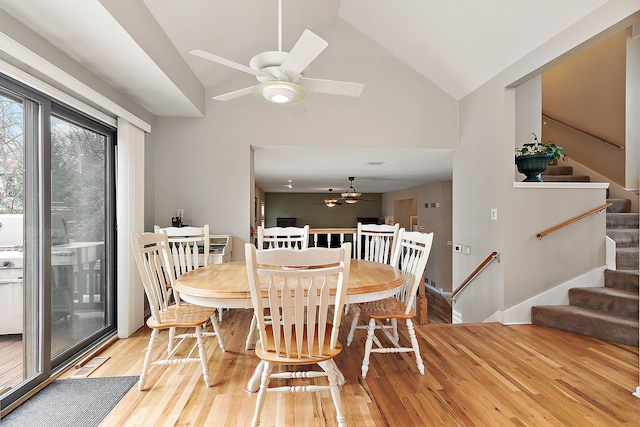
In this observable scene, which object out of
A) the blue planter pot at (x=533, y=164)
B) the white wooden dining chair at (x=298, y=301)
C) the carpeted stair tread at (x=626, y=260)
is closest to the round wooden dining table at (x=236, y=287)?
the white wooden dining chair at (x=298, y=301)

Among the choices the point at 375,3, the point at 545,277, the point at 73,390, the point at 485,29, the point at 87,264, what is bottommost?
the point at 73,390

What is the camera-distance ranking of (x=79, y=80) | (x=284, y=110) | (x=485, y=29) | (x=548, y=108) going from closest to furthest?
1. (x=79, y=80)
2. (x=485, y=29)
3. (x=284, y=110)
4. (x=548, y=108)

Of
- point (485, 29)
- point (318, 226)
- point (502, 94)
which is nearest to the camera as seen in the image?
point (485, 29)

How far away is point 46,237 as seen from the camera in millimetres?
2236

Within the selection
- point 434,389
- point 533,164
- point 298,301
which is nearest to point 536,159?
point 533,164

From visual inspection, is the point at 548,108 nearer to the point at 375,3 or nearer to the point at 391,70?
the point at 391,70

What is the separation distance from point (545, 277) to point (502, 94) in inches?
75.0

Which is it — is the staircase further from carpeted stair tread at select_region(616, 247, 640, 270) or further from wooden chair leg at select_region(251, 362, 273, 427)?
wooden chair leg at select_region(251, 362, 273, 427)

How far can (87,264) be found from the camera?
282 centimetres

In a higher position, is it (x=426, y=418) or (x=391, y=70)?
(x=391, y=70)

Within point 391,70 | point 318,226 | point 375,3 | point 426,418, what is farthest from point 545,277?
point 318,226

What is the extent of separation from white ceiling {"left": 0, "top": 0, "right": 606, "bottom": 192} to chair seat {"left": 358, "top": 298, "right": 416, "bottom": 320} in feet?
7.45

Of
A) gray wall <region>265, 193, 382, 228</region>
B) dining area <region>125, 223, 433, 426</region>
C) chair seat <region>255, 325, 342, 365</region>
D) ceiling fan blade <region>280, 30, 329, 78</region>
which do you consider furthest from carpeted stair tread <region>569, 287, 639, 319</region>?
gray wall <region>265, 193, 382, 228</region>

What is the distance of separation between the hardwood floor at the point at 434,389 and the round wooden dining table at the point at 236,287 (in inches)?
24.8
